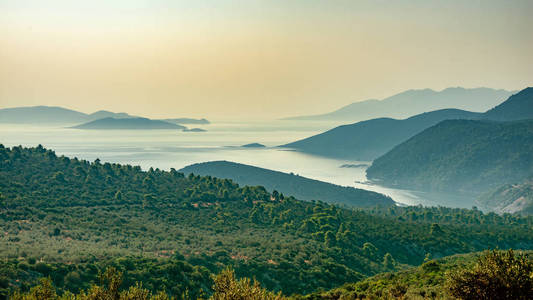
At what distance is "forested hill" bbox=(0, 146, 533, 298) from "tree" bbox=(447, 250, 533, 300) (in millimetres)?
27588

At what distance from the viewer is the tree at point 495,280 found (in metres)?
22.6

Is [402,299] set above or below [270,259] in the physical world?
above

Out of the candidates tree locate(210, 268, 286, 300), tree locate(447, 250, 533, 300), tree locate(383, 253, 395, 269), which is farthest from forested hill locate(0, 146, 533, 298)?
tree locate(447, 250, 533, 300)

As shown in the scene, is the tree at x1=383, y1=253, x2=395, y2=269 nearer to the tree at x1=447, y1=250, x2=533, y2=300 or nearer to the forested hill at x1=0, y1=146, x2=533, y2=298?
the forested hill at x1=0, y1=146, x2=533, y2=298

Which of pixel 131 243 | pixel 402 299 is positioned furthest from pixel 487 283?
pixel 131 243

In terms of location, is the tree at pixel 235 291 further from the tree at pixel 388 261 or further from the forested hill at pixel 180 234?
the tree at pixel 388 261

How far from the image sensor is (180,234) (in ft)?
240

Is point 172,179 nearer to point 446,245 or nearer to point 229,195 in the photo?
point 229,195

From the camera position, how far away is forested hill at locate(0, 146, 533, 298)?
157ft

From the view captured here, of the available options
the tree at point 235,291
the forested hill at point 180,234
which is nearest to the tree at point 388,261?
the forested hill at point 180,234

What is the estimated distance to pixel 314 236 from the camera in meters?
86.1

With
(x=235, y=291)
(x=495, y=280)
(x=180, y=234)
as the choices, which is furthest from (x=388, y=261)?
(x=235, y=291)

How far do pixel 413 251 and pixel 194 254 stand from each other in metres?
47.4

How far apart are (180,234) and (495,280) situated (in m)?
56.5
